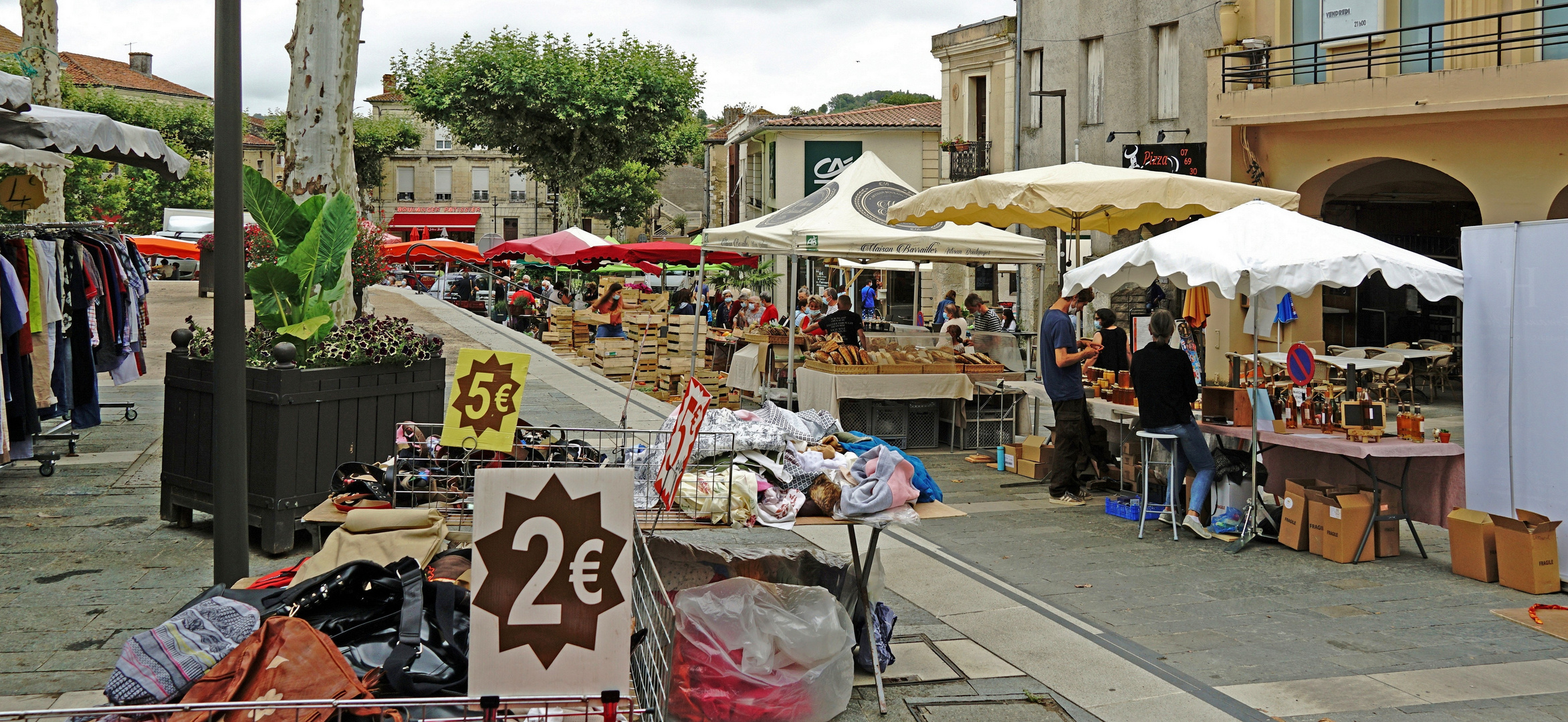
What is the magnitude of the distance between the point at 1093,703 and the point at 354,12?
26.9ft

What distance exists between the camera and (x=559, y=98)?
37.8 metres

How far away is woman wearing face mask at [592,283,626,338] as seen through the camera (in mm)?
19844

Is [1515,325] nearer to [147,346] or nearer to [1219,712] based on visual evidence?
[1219,712]

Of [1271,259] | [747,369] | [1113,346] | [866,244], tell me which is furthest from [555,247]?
[1271,259]

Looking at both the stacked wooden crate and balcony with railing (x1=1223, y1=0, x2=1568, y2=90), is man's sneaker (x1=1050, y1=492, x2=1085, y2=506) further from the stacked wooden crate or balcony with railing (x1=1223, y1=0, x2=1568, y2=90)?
the stacked wooden crate

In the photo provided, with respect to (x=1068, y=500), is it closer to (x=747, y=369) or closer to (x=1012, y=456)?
(x=1012, y=456)

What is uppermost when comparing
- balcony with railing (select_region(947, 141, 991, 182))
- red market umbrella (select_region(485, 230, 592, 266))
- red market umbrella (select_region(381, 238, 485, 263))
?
balcony with railing (select_region(947, 141, 991, 182))

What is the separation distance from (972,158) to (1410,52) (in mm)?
17571

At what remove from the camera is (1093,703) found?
16.0 ft

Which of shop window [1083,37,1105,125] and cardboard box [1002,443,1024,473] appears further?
shop window [1083,37,1105,125]

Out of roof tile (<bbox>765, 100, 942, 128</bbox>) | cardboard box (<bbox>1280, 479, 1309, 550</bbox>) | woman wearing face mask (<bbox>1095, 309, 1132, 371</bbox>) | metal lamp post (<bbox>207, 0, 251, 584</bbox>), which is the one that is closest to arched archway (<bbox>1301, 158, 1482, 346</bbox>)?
woman wearing face mask (<bbox>1095, 309, 1132, 371</bbox>)

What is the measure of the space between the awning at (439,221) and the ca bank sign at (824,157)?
103 ft

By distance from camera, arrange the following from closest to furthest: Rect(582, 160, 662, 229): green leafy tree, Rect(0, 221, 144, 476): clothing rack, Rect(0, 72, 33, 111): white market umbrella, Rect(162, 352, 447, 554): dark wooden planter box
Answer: Rect(0, 72, 33, 111): white market umbrella
Rect(162, 352, 447, 554): dark wooden planter box
Rect(0, 221, 144, 476): clothing rack
Rect(582, 160, 662, 229): green leafy tree

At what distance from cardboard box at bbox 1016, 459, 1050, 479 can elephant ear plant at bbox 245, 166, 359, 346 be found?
620 cm
